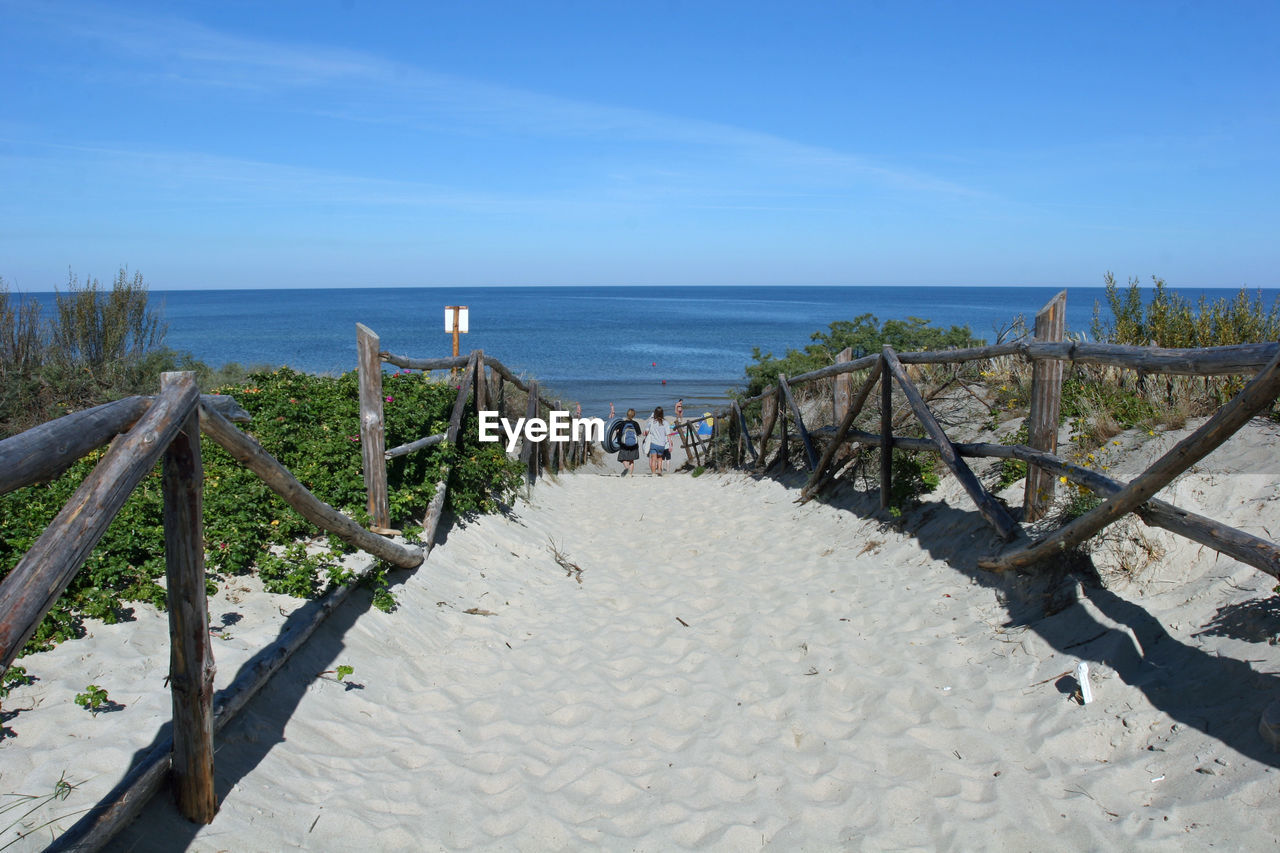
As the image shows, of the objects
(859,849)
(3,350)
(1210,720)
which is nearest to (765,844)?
(859,849)

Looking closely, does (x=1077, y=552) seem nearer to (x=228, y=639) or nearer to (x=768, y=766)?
(x=768, y=766)

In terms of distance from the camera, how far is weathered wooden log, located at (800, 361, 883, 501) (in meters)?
7.46

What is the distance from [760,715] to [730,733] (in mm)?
261

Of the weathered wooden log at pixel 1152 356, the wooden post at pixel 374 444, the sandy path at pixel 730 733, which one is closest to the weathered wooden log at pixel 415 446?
the wooden post at pixel 374 444

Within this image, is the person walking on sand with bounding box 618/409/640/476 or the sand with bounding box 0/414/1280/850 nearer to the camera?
the sand with bounding box 0/414/1280/850

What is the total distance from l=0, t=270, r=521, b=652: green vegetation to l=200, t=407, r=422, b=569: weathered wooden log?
0.68ft

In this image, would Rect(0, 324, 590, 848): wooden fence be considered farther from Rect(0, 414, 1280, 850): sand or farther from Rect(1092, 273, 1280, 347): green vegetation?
Rect(1092, 273, 1280, 347): green vegetation

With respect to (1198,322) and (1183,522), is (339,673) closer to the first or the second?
(1183,522)

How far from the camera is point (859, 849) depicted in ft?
10.1

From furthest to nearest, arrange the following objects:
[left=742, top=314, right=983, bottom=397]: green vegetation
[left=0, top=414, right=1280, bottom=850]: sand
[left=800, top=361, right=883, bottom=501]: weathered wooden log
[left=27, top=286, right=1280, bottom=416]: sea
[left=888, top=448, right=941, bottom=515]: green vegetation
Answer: [left=27, top=286, right=1280, bottom=416]: sea < [left=742, top=314, right=983, bottom=397]: green vegetation < [left=800, top=361, right=883, bottom=501]: weathered wooden log < [left=888, top=448, right=941, bottom=515]: green vegetation < [left=0, top=414, right=1280, bottom=850]: sand

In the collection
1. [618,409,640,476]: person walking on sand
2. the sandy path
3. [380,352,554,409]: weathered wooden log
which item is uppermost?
[380,352,554,409]: weathered wooden log

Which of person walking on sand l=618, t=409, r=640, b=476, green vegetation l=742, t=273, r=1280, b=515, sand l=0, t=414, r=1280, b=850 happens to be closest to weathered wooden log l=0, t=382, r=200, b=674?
sand l=0, t=414, r=1280, b=850

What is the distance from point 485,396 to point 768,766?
19.7ft

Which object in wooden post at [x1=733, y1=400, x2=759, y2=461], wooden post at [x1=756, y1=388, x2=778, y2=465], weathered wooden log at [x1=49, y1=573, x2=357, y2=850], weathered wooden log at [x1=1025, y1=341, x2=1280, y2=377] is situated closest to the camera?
weathered wooden log at [x1=49, y1=573, x2=357, y2=850]
